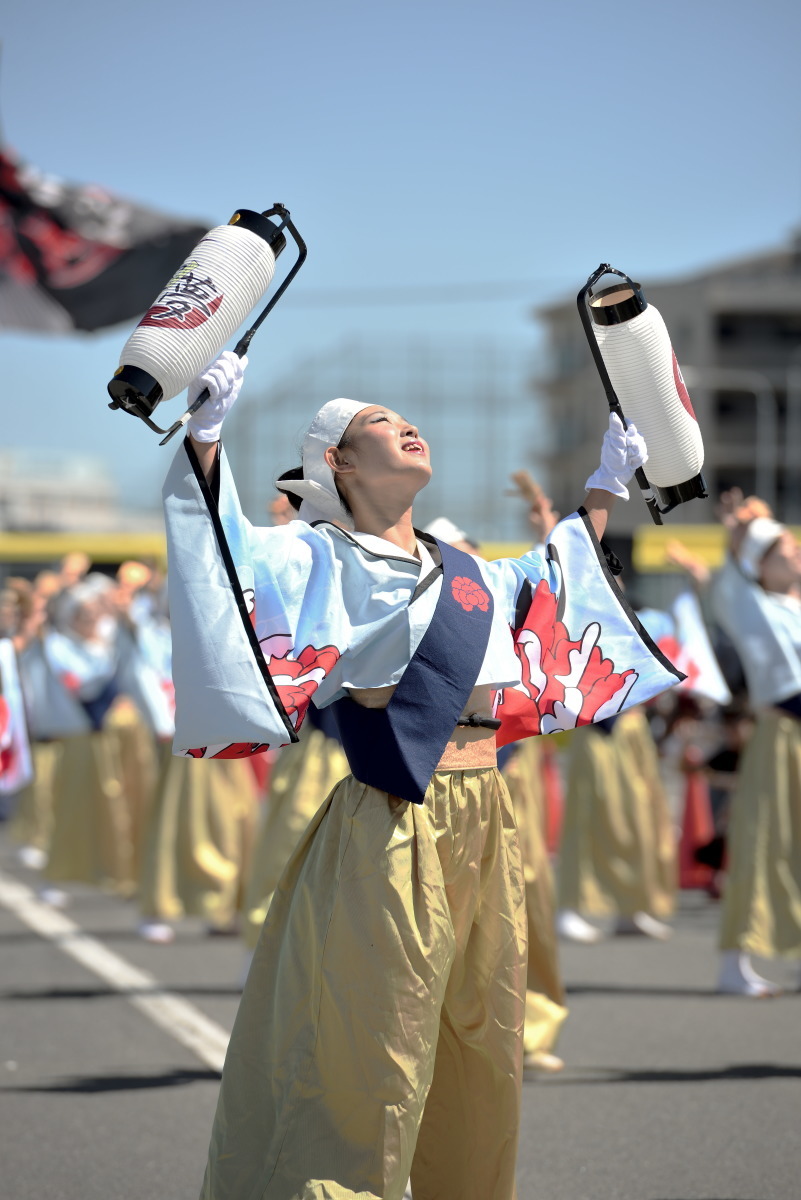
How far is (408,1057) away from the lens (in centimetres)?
307

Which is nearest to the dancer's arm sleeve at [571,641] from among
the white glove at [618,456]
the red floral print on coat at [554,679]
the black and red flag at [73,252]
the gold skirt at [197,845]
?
the red floral print on coat at [554,679]

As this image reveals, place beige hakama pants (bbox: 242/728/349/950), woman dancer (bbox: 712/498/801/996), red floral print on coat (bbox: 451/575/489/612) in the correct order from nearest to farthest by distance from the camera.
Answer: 1. red floral print on coat (bbox: 451/575/489/612)
2. beige hakama pants (bbox: 242/728/349/950)
3. woman dancer (bbox: 712/498/801/996)

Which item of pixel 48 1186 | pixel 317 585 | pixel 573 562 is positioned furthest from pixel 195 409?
pixel 48 1186

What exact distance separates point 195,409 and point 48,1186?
2309mm

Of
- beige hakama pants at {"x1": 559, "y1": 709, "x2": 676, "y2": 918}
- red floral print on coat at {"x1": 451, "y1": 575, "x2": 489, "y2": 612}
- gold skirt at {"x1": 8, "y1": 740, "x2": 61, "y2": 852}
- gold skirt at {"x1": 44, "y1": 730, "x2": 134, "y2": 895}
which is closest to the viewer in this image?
red floral print on coat at {"x1": 451, "y1": 575, "x2": 489, "y2": 612}

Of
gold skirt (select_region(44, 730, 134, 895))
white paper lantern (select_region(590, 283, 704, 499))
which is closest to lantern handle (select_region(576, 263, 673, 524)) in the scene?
white paper lantern (select_region(590, 283, 704, 499))

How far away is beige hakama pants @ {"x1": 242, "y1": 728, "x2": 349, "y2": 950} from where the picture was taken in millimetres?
6215

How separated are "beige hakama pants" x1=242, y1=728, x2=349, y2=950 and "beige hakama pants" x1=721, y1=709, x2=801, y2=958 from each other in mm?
1808

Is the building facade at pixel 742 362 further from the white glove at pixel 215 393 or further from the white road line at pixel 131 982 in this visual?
the white glove at pixel 215 393

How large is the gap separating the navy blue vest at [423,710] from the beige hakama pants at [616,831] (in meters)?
5.70

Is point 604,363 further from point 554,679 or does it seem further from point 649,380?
point 554,679

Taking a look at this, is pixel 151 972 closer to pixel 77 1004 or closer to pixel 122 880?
pixel 77 1004

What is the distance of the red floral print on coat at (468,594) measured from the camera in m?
3.35

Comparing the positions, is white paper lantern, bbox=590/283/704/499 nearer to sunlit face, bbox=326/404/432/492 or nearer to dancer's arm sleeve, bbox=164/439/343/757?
sunlit face, bbox=326/404/432/492
